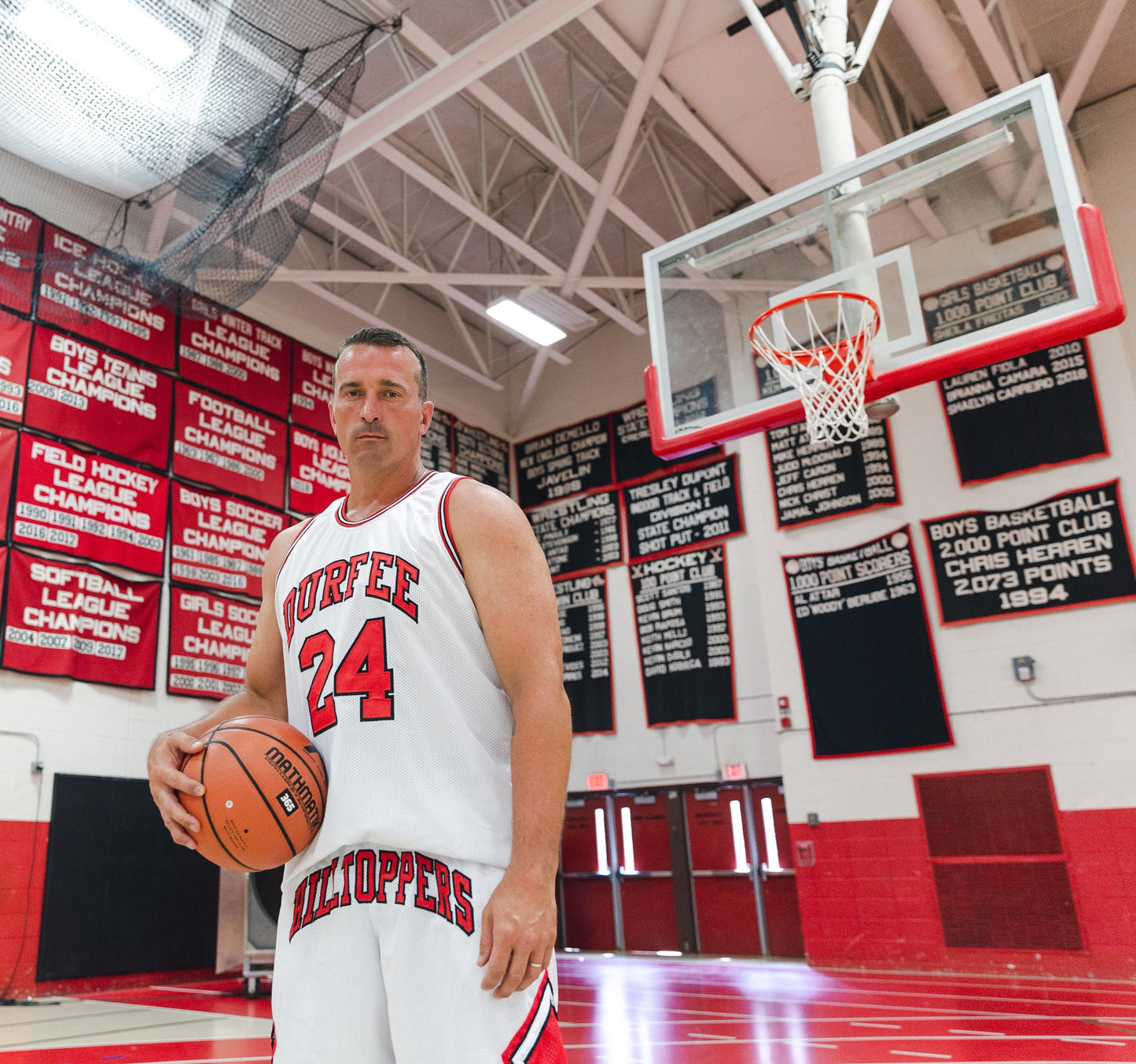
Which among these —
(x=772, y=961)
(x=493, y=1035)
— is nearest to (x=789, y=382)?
(x=493, y=1035)

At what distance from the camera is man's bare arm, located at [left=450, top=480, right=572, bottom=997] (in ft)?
3.47

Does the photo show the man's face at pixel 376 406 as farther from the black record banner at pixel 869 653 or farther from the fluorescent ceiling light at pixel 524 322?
the fluorescent ceiling light at pixel 524 322

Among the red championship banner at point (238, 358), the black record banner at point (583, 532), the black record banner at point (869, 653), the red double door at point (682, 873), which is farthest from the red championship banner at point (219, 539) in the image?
the black record banner at point (869, 653)

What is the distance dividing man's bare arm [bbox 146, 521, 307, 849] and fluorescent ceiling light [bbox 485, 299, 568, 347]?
287 inches

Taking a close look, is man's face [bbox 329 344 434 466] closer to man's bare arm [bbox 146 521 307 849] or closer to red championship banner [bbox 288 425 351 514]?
man's bare arm [bbox 146 521 307 849]

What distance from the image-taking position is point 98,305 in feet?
24.0

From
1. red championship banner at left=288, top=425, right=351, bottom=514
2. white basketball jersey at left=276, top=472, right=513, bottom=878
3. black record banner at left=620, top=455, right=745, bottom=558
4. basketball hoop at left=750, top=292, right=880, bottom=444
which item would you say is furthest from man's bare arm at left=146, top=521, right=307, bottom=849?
black record banner at left=620, top=455, right=745, bottom=558

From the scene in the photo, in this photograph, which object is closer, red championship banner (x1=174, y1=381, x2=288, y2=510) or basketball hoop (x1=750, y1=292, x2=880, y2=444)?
basketball hoop (x1=750, y1=292, x2=880, y2=444)

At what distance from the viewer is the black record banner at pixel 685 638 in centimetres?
878

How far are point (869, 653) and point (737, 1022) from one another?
3574 mm

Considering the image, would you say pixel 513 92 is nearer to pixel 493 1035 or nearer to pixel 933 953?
pixel 933 953

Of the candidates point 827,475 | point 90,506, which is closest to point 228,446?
point 90,506

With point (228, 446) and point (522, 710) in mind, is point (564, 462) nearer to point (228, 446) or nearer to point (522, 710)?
point (228, 446)

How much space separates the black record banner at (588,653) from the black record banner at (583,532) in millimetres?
195
